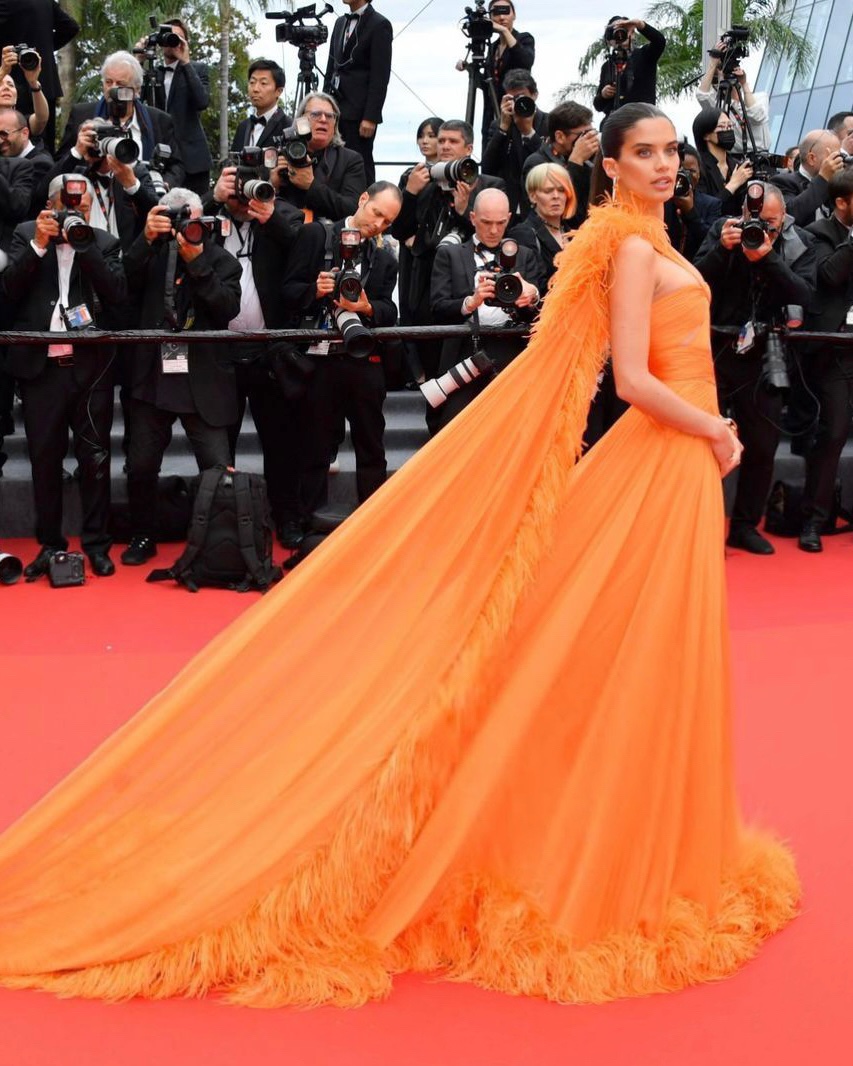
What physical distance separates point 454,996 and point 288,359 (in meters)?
3.96

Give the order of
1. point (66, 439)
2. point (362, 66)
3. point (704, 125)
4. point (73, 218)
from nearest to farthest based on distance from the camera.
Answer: point (73, 218), point (66, 439), point (704, 125), point (362, 66)

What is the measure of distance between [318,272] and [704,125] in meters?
2.54

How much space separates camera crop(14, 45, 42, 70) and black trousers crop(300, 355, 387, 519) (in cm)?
262

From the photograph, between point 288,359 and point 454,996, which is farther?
point 288,359

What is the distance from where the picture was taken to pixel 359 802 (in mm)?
2646

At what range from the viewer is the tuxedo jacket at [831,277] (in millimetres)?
6660

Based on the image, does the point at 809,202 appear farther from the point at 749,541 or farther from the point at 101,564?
→ the point at 101,564

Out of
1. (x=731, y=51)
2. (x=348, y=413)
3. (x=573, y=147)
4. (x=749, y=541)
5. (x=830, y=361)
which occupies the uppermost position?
(x=731, y=51)

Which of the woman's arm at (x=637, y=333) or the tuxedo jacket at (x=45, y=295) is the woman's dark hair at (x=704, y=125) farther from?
the woman's arm at (x=637, y=333)

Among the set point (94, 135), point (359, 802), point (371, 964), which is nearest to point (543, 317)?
point (359, 802)

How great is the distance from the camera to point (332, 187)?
7008 mm

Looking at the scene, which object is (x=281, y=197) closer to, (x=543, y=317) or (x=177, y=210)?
(x=177, y=210)

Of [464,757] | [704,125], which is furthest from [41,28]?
[464,757]

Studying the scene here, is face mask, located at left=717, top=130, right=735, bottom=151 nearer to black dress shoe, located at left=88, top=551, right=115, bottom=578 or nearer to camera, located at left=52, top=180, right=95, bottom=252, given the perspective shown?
camera, located at left=52, top=180, right=95, bottom=252
